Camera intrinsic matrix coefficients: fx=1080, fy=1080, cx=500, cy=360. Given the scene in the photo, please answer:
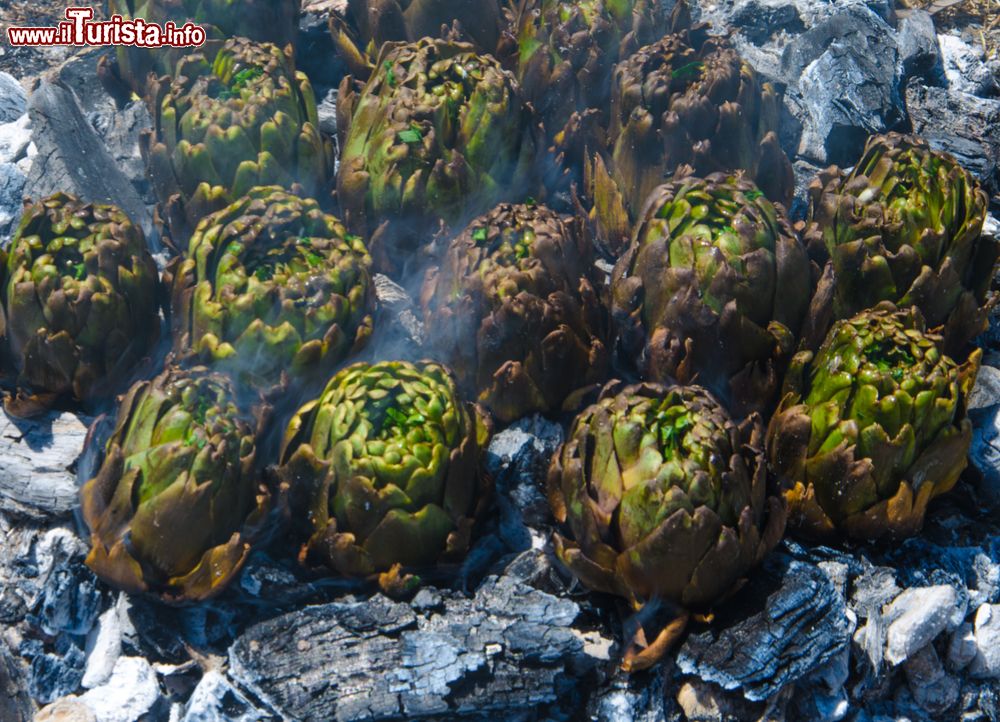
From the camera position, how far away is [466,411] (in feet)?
12.2

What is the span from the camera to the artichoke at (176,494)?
345 cm

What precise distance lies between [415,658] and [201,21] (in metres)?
3.14

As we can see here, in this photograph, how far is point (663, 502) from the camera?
336 cm

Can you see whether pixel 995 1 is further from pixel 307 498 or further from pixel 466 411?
pixel 307 498

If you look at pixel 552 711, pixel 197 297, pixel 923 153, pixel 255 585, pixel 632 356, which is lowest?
pixel 552 711

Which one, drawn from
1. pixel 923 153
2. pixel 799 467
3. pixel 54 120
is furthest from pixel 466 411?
pixel 54 120

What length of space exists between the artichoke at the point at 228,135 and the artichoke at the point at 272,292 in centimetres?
34

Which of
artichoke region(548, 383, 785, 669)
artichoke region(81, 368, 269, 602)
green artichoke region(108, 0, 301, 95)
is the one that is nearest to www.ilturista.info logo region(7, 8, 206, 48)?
green artichoke region(108, 0, 301, 95)

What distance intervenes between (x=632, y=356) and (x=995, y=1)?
4.68 metres

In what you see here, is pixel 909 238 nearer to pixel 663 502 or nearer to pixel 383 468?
pixel 663 502

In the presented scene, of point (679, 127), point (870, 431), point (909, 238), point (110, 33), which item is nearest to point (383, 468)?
point (870, 431)

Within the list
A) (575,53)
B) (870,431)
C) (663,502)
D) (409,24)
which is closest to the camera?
(663,502)

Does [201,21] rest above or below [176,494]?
above

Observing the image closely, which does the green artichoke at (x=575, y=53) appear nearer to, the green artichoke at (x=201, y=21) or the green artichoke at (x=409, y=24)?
the green artichoke at (x=409, y=24)
